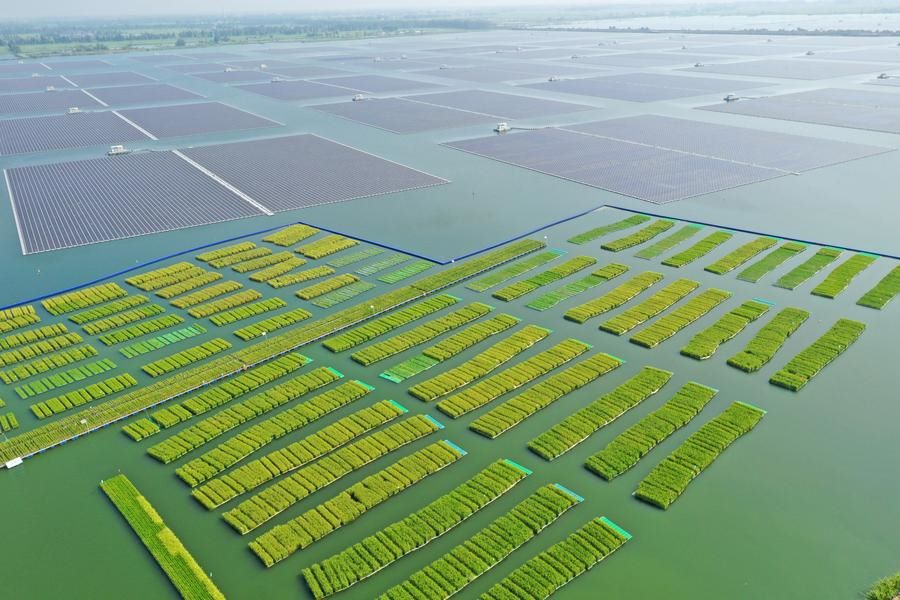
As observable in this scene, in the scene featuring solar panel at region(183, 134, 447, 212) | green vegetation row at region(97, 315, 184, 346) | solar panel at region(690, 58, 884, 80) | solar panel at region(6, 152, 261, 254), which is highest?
solar panel at region(690, 58, 884, 80)

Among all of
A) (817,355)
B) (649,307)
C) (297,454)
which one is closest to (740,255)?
(649,307)

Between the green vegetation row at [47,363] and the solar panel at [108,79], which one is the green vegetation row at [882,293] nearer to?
the green vegetation row at [47,363]

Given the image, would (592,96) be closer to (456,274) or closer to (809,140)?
(809,140)

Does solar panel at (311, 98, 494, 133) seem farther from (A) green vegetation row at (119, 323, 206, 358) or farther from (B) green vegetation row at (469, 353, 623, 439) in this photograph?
(B) green vegetation row at (469, 353, 623, 439)

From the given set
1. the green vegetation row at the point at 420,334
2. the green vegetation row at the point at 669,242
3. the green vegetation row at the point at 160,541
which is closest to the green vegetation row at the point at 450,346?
the green vegetation row at the point at 420,334

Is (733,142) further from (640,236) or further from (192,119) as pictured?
(192,119)

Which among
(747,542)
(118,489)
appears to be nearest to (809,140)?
(747,542)

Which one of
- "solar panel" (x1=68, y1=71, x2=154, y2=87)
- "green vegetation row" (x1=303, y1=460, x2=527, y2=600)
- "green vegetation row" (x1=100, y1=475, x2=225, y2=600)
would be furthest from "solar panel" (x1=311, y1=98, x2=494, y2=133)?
"green vegetation row" (x1=100, y1=475, x2=225, y2=600)
